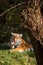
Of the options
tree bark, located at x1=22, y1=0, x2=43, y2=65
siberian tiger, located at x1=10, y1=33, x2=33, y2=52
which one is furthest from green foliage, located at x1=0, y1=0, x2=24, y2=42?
siberian tiger, located at x1=10, y1=33, x2=33, y2=52

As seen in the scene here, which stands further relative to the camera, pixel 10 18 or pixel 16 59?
pixel 16 59

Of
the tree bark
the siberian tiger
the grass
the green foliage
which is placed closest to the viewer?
the tree bark

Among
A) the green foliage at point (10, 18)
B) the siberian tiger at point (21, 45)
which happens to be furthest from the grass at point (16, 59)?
the green foliage at point (10, 18)

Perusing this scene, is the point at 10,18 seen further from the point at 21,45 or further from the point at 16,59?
the point at 21,45

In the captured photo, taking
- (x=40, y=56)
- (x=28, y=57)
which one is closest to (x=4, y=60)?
(x=28, y=57)

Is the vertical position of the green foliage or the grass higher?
the green foliage

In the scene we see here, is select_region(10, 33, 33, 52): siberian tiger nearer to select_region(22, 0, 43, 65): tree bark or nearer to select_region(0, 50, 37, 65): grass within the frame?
select_region(0, 50, 37, 65): grass

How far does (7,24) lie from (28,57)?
17.9 feet

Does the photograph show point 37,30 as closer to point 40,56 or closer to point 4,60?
point 40,56

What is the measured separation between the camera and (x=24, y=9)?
3969 mm

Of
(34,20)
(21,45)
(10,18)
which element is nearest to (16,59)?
(21,45)

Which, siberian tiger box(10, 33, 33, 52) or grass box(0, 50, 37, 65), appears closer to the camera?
grass box(0, 50, 37, 65)

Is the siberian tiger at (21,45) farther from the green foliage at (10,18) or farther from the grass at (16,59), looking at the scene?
the green foliage at (10,18)

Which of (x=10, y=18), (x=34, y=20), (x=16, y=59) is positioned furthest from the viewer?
(x=16, y=59)
